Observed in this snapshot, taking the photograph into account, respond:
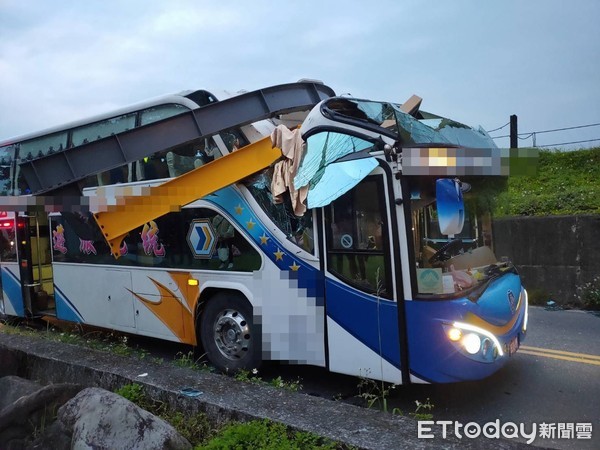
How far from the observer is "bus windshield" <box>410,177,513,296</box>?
4.53 metres

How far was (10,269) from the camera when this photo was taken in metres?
9.30

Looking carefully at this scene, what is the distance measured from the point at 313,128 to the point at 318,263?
132 cm

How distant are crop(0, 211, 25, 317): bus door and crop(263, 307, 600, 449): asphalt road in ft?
18.8

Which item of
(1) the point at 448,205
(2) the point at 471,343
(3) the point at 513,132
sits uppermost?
(3) the point at 513,132

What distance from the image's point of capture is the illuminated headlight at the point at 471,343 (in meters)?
4.38

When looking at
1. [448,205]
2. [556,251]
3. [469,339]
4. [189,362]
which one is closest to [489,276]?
[469,339]

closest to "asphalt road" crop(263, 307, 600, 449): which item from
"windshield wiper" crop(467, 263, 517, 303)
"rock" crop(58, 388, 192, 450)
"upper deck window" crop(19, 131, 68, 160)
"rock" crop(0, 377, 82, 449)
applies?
"windshield wiper" crop(467, 263, 517, 303)

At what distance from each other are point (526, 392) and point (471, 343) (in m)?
1.32

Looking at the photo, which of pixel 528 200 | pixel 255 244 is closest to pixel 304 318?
pixel 255 244

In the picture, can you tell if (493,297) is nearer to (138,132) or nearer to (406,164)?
(406,164)

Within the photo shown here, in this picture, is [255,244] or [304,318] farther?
[255,244]

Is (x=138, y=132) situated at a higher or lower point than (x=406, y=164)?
higher

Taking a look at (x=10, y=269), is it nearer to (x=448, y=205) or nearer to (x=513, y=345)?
(x=448, y=205)

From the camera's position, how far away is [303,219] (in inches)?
207
